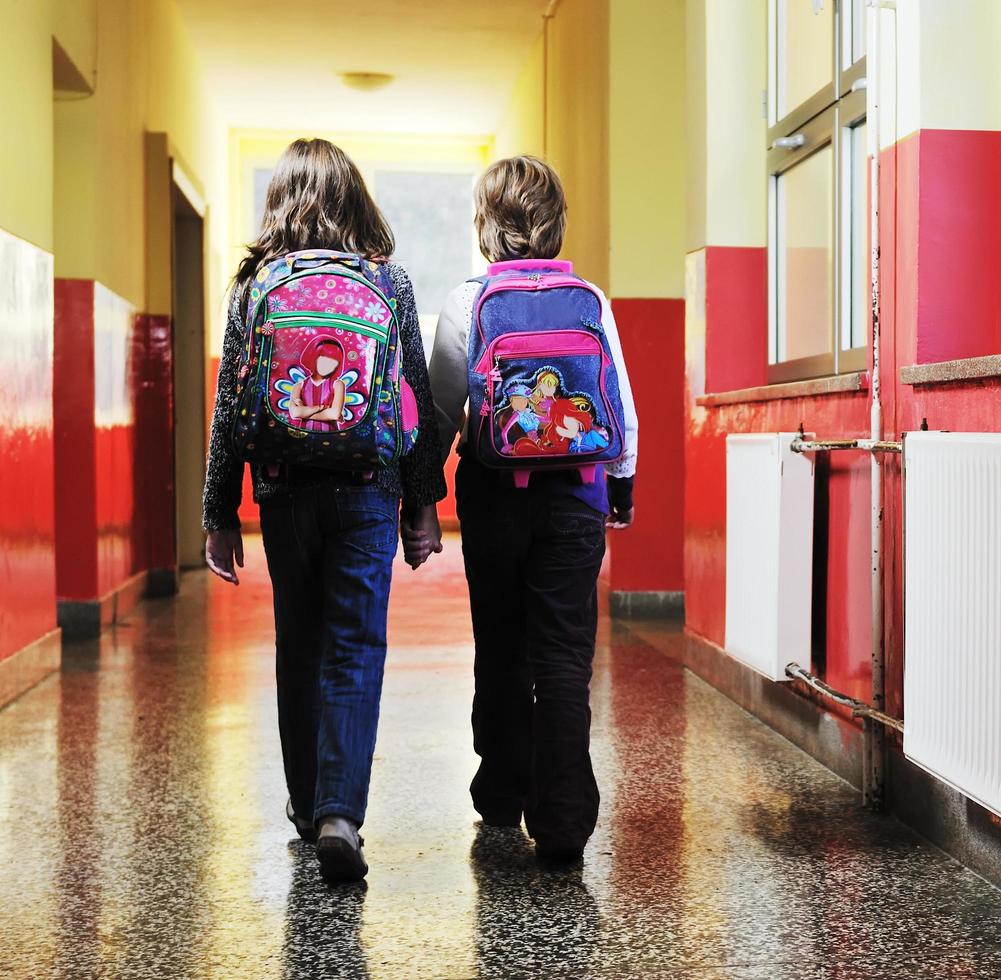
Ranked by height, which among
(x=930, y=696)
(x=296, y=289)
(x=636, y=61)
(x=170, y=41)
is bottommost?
(x=930, y=696)

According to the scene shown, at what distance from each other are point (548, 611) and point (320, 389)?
0.63 m

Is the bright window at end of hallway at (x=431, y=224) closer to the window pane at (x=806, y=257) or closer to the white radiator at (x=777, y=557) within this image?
the window pane at (x=806, y=257)

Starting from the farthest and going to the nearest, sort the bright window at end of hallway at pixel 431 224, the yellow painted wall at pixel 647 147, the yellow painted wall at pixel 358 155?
the bright window at end of hallway at pixel 431 224 < the yellow painted wall at pixel 358 155 < the yellow painted wall at pixel 647 147

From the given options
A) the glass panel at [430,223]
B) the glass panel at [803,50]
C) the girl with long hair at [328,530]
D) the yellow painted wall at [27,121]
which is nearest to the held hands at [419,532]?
the girl with long hair at [328,530]

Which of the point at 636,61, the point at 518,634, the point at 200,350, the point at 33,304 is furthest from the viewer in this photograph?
the point at 200,350

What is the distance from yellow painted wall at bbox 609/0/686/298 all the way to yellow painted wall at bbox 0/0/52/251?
247 cm

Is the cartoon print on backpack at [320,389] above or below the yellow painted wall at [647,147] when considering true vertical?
below

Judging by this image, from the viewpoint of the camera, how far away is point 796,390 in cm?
362

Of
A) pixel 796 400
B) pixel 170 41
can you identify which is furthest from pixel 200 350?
pixel 796 400

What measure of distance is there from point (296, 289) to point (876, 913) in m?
1.45

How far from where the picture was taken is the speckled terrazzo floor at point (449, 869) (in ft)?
7.00

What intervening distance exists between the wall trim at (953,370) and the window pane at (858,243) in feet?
2.78

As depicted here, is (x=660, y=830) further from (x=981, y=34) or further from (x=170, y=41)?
(x=170, y=41)

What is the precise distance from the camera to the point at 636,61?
A: 6.13m
